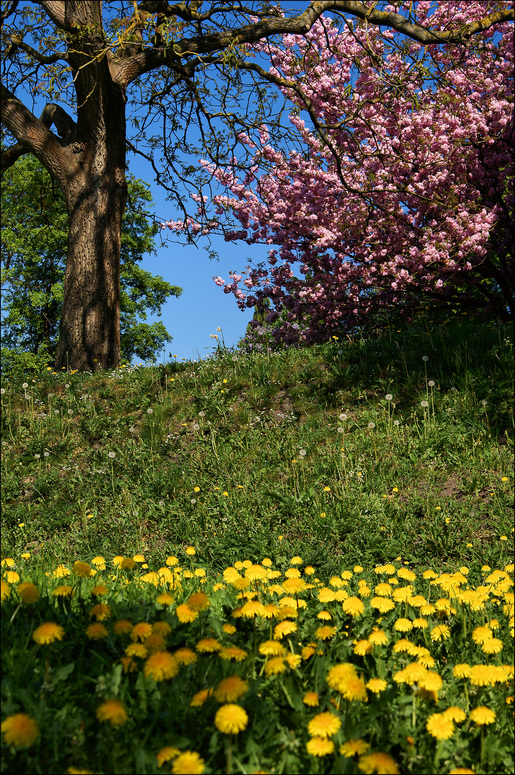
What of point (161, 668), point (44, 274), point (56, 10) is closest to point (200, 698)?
point (161, 668)

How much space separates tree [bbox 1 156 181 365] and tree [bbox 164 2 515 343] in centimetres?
1193

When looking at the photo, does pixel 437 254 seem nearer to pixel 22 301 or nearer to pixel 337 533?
pixel 337 533

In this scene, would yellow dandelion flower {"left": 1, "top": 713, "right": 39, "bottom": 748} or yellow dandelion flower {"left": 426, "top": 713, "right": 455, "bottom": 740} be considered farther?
yellow dandelion flower {"left": 426, "top": 713, "right": 455, "bottom": 740}

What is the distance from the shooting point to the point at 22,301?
75.6ft

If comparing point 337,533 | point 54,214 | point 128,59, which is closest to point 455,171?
point 128,59

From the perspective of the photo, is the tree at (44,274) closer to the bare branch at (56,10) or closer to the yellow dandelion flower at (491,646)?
the bare branch at (56,10)

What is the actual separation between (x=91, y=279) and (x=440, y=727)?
921 cm

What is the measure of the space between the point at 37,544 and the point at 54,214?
1969cm

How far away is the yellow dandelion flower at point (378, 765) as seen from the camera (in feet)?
5.18

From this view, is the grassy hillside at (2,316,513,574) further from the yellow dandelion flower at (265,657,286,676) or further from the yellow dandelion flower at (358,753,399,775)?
the yellow dandelion flower at (358,753,399,775)

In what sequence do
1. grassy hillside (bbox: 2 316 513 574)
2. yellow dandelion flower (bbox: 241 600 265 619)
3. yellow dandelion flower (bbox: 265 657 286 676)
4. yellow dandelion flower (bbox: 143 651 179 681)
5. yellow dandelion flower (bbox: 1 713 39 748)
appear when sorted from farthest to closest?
grassy hillside (bbox: 2 316 513 574)
yellow dandelion flower (bbox: 241 600 265 619)
yellow dandelion flower (bbox: 265 657 286 676)
yellow dandelion flower (bbox: 143 651 179 681)
yellow dandelion flower (bbox: 1 713 39 748)

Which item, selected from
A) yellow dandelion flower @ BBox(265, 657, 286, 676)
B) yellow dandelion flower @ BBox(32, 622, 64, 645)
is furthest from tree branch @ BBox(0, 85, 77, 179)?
yellow dandelion flower @ BBox(265, 657, 286, 676)

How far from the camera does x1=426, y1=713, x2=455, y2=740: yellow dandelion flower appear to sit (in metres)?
1.82

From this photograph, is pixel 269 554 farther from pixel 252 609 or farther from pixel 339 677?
pixel 339 677
